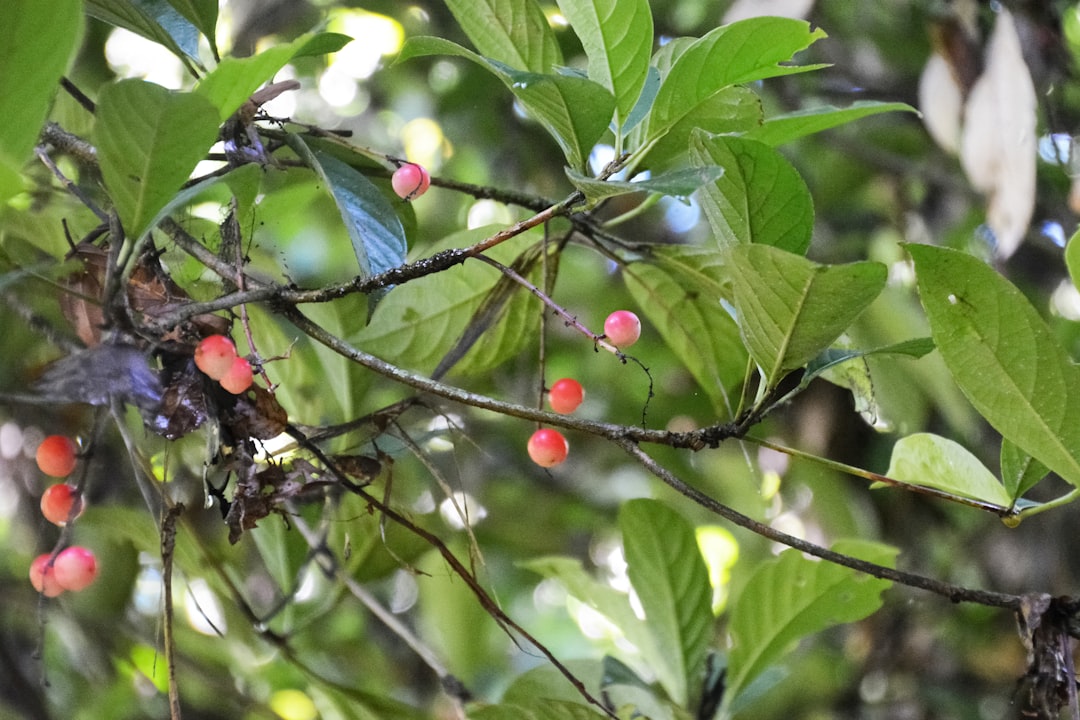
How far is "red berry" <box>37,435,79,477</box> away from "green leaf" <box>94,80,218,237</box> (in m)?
0.29

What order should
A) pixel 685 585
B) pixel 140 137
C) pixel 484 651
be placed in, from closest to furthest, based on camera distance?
pixel 140 137, pixel 685 585, pixel 484 651

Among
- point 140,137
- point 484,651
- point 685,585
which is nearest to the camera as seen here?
point 140,137

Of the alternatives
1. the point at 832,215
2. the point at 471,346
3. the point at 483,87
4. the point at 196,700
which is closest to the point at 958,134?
the point at 832,215

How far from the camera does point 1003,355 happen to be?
0.60m

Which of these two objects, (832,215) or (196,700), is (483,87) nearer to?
(832,215)

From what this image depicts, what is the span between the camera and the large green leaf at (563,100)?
59cm

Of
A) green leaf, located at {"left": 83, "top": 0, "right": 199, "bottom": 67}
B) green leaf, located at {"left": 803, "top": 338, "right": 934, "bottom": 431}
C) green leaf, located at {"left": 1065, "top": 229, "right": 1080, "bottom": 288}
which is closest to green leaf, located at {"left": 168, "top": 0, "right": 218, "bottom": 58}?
green leaf, located at {"left": 83, "top": 0, "right": 199, "bottom": 67}

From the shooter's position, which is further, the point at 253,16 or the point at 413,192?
the point at 253,16

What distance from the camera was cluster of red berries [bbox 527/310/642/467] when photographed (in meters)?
0.73

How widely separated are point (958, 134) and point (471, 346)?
962 mm

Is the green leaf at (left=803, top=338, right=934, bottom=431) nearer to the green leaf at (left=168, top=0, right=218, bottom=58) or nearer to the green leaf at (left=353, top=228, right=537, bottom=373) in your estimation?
the green leaf at (left=353, top=228, right=537, bottom=373)

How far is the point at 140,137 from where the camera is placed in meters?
0.55

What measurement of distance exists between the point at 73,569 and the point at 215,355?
0.26 m

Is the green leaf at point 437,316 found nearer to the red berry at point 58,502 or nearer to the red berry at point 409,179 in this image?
the red berry at point 409,179
